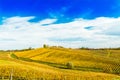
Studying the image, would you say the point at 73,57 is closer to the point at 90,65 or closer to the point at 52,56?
the point at 52,56

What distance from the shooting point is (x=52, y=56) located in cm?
11681

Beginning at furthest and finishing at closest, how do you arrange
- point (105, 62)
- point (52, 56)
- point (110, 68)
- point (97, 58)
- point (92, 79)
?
point (52, 56) → point (97, 58) → point (105, 62) → point (110, 68) → point (92, 79)

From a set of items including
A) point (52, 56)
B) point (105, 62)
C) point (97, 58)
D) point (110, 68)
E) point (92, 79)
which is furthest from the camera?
point (52, 56)

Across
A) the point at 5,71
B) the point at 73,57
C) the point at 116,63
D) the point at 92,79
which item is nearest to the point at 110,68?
the point at 116,63

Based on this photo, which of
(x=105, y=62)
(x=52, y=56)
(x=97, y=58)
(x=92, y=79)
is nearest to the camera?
(x=92, y=79)

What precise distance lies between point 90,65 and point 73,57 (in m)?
18.4

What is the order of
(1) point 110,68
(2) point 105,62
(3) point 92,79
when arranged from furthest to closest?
(2) point 105,62 < (1) point 110,68 < (3) point 92,79

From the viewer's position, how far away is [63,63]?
322 ft

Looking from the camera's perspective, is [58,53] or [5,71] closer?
[5,71]

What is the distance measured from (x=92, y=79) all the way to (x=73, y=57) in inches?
2094

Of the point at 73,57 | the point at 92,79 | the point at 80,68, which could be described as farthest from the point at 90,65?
the point at 92,79

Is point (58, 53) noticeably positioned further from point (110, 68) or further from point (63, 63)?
point (110, 68)

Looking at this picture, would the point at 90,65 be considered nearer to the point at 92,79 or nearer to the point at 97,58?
the point at 97,58

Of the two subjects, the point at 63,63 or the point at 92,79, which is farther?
the point at 63,63
